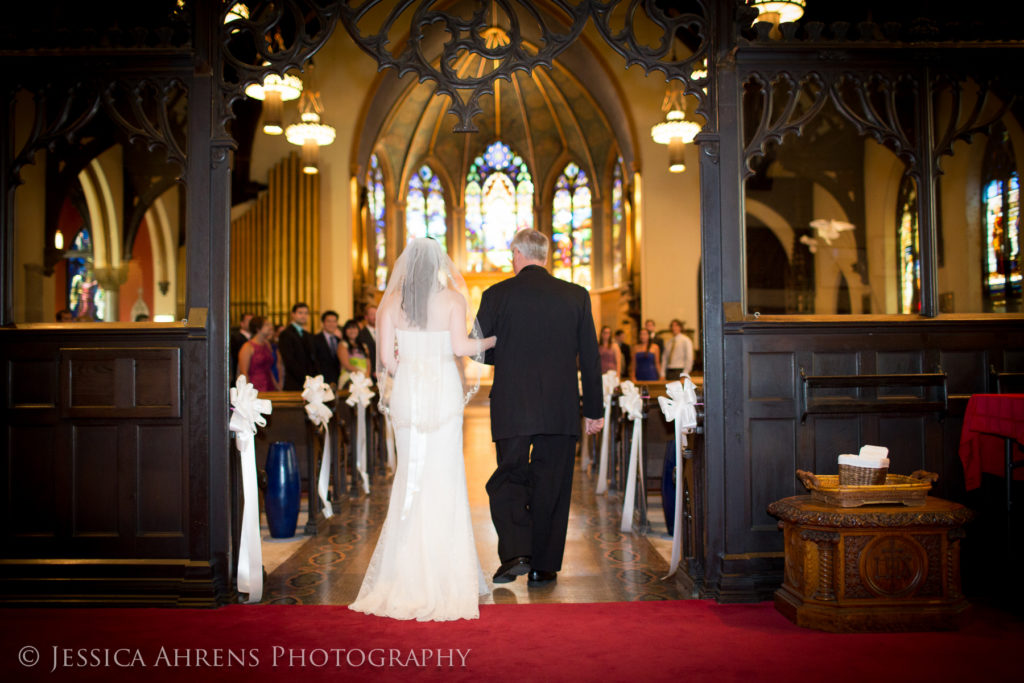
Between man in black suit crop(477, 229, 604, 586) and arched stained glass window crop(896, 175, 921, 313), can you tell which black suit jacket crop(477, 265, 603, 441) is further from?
arched stained glass window crop(896, 175, 921, 313)

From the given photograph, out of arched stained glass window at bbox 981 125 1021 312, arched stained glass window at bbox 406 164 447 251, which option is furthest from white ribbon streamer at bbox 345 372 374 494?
arched stained glass window at bbox 406 164 447 251

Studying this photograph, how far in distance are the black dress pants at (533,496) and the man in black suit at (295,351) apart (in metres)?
4.09

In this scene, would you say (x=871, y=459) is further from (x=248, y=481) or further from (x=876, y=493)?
(x=248, y=481)

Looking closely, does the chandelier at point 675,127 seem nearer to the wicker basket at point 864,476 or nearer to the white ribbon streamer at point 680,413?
the white ribbon streamer at point 680,413

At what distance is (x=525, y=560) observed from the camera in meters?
4.39

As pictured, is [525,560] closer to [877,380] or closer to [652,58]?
[877,380]

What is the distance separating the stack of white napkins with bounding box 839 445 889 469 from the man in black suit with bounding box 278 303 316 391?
212 inches

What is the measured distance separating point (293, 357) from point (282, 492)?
95.2 inches

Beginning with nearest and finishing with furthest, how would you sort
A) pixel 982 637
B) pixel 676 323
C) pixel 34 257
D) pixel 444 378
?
pixel 982 637, pixel 444 378, pixel 34 257, pixel 676 323

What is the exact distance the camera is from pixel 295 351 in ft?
26.3

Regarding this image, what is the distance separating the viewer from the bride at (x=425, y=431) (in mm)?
3930

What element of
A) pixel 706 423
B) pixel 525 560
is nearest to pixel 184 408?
pixel 525 560

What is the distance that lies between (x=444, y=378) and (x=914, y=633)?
2.34 m

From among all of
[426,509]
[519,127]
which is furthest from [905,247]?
[519,127]
